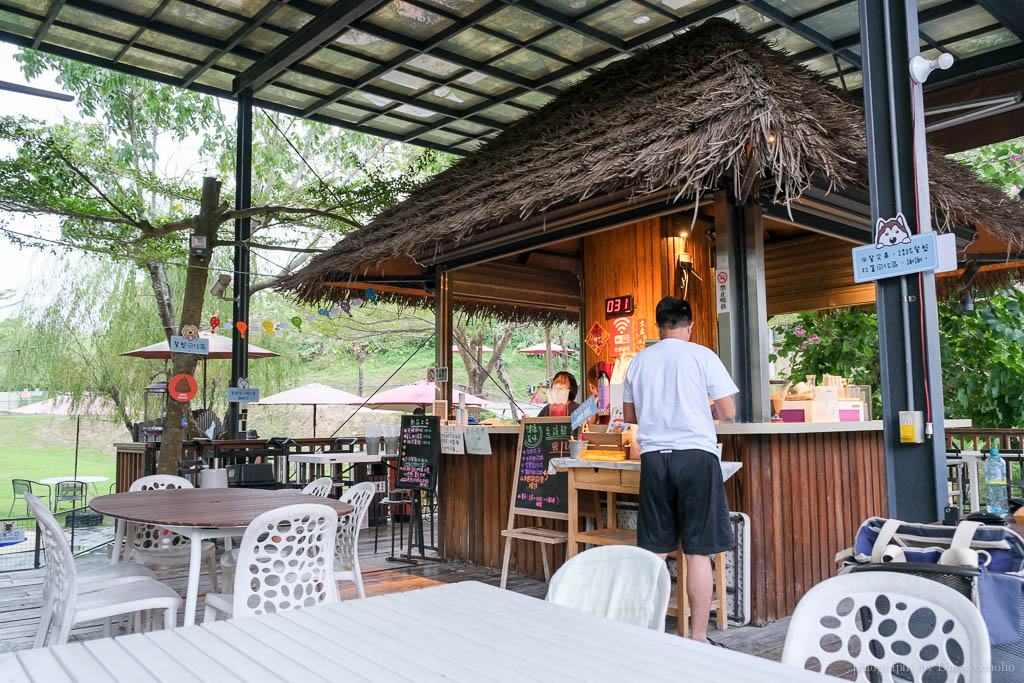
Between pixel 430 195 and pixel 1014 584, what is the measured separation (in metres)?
6.50

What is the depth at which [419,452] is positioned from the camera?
6.66 metres

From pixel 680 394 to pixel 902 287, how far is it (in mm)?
1134

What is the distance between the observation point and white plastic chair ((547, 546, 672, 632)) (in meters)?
1.91

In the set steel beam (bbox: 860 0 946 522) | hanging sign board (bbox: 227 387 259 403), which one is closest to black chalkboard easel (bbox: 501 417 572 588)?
steel beam (bbox: 860 0 946 522)

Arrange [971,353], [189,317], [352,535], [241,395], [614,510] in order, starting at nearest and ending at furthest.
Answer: [352,535]
[614,510]
[189,317]
[241,395]
[971,353]

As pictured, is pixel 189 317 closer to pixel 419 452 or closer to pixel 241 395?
pixel 241 395

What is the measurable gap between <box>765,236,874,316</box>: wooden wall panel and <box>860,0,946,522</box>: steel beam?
16.9 feet

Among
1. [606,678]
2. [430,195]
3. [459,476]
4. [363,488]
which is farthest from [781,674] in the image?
[430,195]

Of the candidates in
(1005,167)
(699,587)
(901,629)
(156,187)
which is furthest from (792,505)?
(156,187)

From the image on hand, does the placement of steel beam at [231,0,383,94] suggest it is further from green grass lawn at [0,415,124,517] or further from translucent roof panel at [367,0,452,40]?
green grass lawn at [0,415,124,517]

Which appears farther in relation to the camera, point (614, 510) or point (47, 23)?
point (47, 23)

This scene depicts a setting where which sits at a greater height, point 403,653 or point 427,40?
point 427,40

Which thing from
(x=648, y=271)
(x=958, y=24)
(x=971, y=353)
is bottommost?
(x=971, y=353)

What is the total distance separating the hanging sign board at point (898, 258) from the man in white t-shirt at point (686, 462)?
87cm
